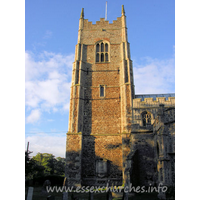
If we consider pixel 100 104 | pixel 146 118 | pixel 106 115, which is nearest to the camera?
pixel 146 118

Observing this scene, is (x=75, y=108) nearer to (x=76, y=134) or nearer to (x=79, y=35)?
(x=76, y=134)

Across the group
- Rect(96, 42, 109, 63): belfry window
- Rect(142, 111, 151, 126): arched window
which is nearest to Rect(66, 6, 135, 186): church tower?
Rect(96, 42, 109, 63): belfry window

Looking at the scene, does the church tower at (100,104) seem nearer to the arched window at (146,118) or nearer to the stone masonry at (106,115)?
the stone masonry at (106,115)

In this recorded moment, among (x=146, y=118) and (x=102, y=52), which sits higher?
A: (x=102, y=52)

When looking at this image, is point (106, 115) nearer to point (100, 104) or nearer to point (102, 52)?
point (100, 104)

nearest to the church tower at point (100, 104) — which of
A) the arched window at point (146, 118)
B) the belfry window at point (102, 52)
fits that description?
the belfry window at point (102, 52)

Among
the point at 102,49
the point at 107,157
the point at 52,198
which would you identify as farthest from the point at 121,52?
the point at 52,198

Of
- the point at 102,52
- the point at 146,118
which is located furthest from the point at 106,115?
the point at 102,52

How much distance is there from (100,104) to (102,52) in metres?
7.36

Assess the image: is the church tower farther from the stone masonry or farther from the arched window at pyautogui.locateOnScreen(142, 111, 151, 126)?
the arched window at pyautogui.locateOnScreen(142, 111, 151, 126)

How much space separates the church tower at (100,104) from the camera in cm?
1969

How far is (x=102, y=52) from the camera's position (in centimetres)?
2572

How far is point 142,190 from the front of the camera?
13.3 meters

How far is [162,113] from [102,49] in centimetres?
1640
